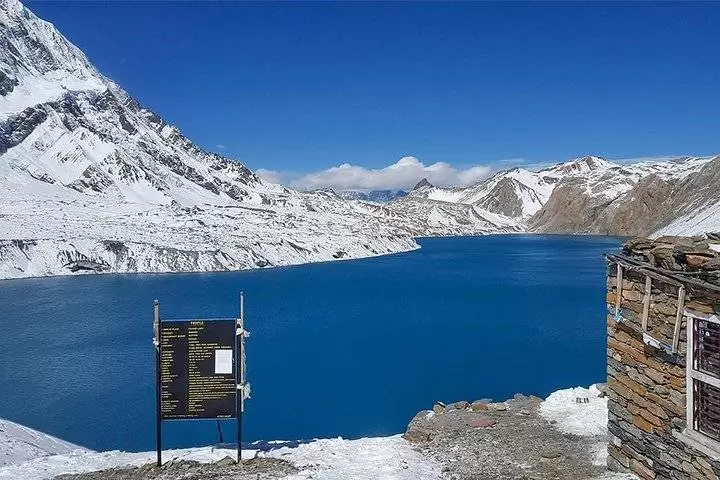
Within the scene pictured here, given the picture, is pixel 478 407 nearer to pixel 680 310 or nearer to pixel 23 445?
pixel 680 310

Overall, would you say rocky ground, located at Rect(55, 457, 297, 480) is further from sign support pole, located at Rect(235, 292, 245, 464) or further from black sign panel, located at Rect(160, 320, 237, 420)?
black sign panel, located at Rect(160, 320, 237, 420)

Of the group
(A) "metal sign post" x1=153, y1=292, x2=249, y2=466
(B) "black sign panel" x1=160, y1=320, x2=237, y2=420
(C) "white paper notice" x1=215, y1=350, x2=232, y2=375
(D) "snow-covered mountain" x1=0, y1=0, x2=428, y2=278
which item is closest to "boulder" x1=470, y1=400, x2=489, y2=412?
(A) "metal sign post" x1=153, y1=292, x2=249, y2=466

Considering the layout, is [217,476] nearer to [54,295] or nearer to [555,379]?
[555,379]

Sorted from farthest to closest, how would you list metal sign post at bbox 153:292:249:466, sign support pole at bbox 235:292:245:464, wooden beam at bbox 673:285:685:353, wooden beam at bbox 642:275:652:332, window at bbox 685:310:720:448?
sign support pole at bbox 235:292:245:464 → metal sign post at bbox 153:292:249:466 → wooden beam at bbox 642:275:652:332 → wooden beam at bbox 673:285:685:353 → window at bbox 685:310:720:448

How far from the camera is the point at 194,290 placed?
84750 millimetres

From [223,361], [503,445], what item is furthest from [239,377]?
[503,445]

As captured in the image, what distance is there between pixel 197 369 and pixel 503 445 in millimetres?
9097

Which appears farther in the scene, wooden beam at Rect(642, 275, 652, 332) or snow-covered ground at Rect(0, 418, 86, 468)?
snow-covered ground at Rect(0, 418, 86, 468)

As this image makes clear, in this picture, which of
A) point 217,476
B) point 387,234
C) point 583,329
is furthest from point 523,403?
point 387,234

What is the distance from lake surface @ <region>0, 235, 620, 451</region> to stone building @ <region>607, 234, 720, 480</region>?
16.5 meters

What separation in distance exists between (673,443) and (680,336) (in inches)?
93.2

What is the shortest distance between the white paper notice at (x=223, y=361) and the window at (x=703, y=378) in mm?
10777

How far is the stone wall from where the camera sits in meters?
11.9

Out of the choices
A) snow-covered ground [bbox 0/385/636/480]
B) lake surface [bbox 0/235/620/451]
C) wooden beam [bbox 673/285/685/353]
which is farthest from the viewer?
lake surface [bbox 0/235/620/451]
